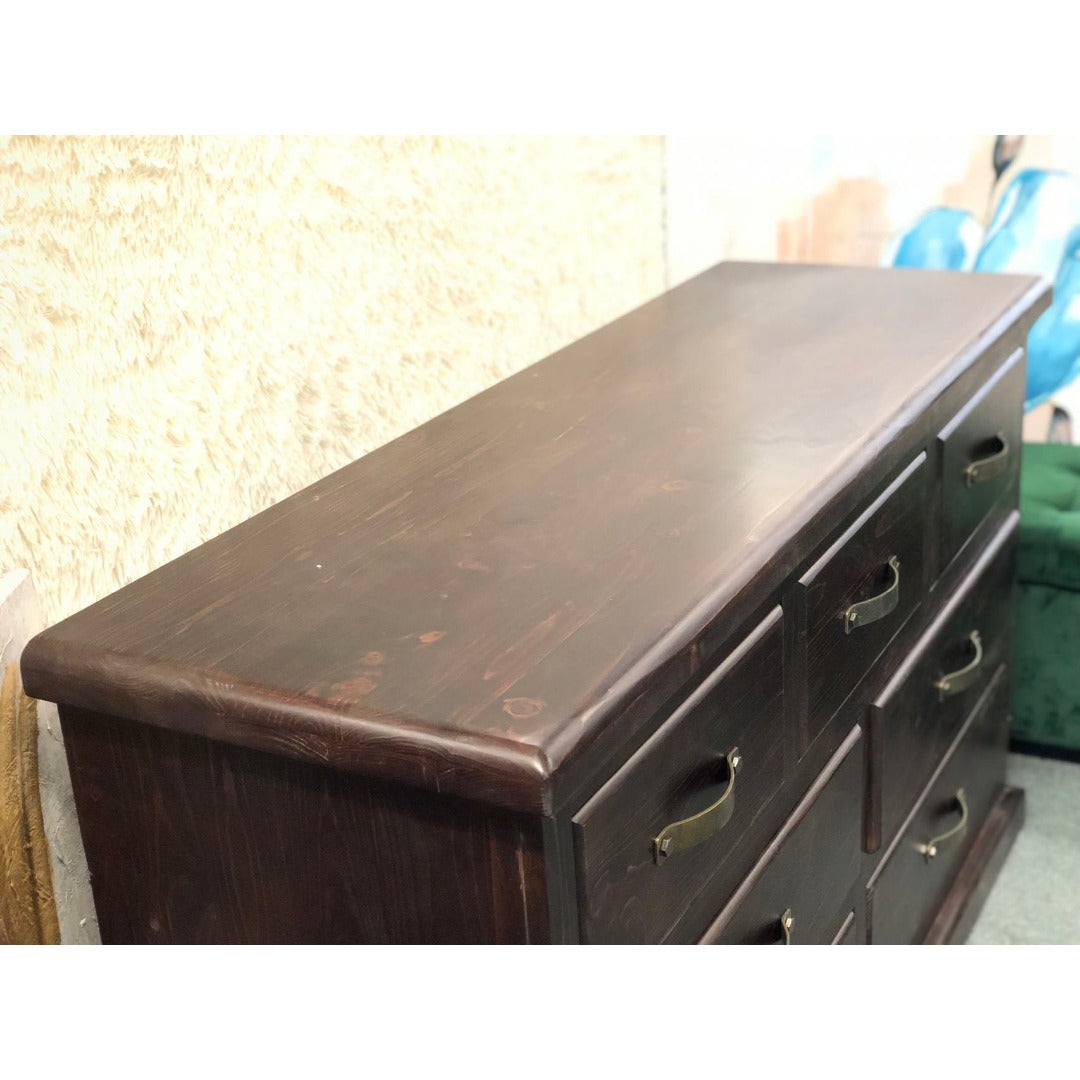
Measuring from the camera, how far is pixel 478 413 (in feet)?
4.54

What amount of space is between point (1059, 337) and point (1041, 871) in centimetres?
91

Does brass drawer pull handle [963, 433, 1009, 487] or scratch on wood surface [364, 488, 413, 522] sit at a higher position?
scratch on wood surface [364, 488, 413, 522]

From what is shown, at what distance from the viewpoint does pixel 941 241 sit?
225 centimetres

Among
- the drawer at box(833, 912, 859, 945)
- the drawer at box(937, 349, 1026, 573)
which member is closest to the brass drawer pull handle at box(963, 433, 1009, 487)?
the drawer at box(937, 349, 1026, 573)

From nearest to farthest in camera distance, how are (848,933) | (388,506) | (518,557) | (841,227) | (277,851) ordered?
(277,851) < (518,557) < (388,506) < (848,933) < (841,227)

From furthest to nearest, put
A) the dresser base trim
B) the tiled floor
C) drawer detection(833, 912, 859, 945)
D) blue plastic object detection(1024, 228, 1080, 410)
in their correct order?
blue plastic object detection(1024, 228, 1080, 410), the tiled floor, the dresser base trim, drawer detection(833, 912, 859, 945)

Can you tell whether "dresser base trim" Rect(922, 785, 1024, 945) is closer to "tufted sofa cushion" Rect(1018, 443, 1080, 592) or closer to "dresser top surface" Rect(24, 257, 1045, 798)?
"tufted sofa cushion" Rect(1018, 443, 1080, 592)

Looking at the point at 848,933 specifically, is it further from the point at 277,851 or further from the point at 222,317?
the point at 222,317

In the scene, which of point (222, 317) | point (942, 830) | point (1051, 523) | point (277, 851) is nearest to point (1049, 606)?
point (1051, 523)

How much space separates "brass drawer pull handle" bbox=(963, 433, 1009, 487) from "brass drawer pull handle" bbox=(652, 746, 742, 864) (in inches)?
28.1

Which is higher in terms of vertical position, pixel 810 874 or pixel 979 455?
pixel 979 455

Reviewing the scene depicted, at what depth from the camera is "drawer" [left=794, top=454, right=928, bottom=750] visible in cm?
114

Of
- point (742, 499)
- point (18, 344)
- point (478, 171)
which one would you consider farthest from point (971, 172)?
point (18, 344)

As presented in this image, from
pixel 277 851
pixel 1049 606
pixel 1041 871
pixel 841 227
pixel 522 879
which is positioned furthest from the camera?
pixel 841 227
